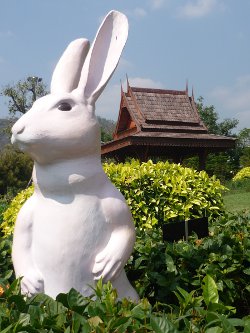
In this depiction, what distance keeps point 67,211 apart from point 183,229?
1.35 meters

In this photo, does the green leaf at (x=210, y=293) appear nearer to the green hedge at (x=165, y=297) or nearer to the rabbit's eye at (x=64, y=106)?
the green hedge at (x=165, y=297)

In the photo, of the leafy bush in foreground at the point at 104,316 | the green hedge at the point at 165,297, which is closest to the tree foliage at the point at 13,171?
the green hedge at the point at 165,297

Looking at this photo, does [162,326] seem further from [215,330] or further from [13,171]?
[13,171]

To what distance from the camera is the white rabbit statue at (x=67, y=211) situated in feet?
7.76

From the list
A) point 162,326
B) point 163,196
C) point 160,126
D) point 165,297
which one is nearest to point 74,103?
point 162,326

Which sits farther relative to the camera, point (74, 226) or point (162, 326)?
point (74, 226)

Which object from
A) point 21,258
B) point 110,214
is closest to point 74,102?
point 110,214

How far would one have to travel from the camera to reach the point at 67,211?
7.84 ft

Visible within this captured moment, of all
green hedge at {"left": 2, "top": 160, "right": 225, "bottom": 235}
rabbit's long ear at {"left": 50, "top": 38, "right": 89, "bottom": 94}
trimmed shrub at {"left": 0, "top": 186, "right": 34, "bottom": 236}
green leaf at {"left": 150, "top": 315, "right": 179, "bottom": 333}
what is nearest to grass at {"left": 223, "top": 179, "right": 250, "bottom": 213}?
green hedge at {"left": 2, "top": 160, "right": 225, "bottom": 235}

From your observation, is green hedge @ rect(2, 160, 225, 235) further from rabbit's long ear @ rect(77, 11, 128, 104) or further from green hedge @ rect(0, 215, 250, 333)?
rabbit's long ear @ rect(77, 11, 128, 104)

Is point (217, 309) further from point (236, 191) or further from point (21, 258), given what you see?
point (236, 191)

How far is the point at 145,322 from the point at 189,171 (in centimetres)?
459

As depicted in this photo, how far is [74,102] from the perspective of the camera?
248 centimetres

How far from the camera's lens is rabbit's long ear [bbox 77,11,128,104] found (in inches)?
102
